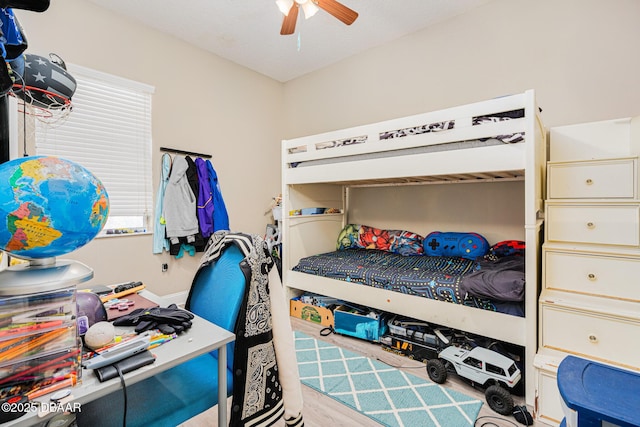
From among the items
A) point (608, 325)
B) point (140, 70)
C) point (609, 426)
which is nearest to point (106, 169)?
point (140, 70)

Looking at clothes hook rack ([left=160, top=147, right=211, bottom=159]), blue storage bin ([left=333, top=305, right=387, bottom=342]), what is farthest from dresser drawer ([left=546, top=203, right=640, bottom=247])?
clothes hook rack ([left=160, top=147, right=211, bottom=159])

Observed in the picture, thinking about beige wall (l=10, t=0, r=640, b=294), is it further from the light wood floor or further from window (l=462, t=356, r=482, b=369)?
window (l=462, t=356, r=482, b=369)

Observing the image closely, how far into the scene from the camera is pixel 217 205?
325 cm

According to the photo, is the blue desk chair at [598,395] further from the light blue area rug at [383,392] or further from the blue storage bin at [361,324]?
the blue storage bin at [361,324]

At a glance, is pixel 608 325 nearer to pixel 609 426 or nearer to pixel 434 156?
pixel 609 426

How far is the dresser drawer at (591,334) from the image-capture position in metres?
1.39

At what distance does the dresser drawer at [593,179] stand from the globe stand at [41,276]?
7.51 ft

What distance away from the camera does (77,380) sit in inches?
27.2

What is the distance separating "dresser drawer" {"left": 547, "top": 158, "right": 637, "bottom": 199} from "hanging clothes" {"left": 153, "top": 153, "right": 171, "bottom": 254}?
3137mm

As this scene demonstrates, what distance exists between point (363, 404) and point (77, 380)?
140 centimetres

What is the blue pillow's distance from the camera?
2.64m

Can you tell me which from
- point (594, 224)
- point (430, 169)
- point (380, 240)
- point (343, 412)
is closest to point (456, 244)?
point (380, 240)

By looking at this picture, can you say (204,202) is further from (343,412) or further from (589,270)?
(589,270)

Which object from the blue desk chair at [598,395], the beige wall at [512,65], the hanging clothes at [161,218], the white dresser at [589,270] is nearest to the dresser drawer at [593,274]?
the white dresser at [589,270]
